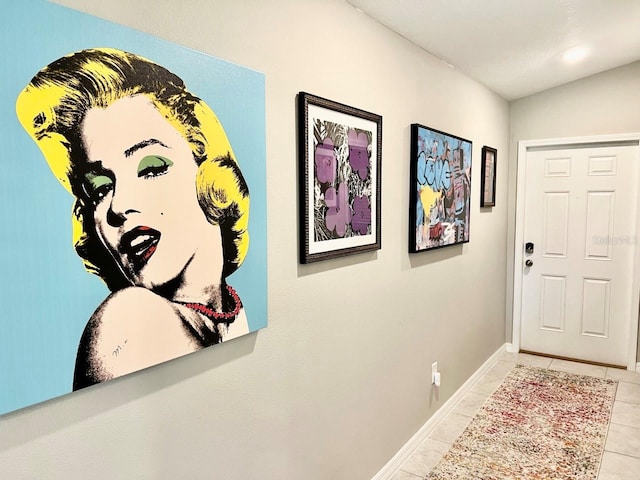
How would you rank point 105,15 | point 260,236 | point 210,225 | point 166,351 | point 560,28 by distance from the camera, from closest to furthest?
point 105,15, point 166,351, point 210,225, point 260,236, point 560,28

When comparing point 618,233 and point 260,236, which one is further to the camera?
point 618,233

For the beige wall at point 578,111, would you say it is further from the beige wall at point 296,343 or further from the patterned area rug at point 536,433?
the beige wall at point 296,343

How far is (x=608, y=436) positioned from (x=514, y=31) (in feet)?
7.96

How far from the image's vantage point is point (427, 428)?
2.78 meters

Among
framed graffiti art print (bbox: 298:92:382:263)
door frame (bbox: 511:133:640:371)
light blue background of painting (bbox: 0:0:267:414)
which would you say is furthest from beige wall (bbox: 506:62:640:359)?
light blue background of painting (bbox: 0:0:267:414)

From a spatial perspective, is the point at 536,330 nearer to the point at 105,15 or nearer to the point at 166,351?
the point at 166,351

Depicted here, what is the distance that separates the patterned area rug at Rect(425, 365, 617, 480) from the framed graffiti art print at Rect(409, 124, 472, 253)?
3.84ft

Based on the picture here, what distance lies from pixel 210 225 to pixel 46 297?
1.55 feet

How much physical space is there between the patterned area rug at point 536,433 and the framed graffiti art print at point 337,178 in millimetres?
1357

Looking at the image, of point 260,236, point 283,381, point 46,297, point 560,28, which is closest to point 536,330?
point 560,28

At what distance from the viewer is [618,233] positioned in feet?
12.5

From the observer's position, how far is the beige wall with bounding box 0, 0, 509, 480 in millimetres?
1138

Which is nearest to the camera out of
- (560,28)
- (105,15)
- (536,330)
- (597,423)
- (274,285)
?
(105,15)

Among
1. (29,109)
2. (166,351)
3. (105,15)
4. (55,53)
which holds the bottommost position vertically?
(166,351)
